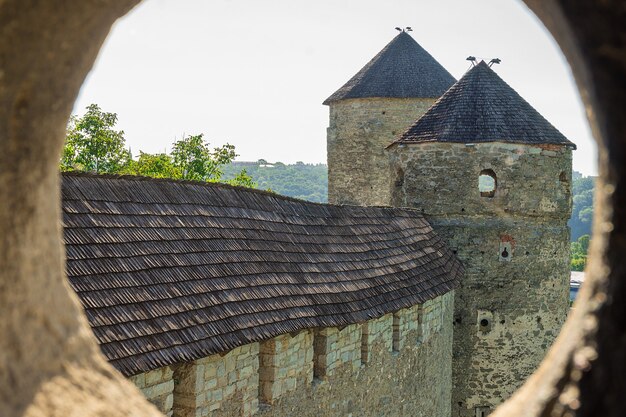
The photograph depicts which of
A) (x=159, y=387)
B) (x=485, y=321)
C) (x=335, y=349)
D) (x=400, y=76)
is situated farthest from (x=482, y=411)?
(x=400, y=76)

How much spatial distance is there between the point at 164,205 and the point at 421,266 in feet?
17.6

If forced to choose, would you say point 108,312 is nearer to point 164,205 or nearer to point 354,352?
point 164,205

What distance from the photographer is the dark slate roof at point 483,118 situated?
15.1 m

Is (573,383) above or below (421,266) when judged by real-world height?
above

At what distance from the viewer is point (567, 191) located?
1554cm

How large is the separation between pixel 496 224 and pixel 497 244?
0.40 meters

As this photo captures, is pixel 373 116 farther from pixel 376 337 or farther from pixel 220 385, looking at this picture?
pixel 220 385

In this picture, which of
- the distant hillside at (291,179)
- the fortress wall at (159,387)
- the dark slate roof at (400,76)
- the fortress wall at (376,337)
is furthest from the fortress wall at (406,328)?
the distant hillside at (291,179)

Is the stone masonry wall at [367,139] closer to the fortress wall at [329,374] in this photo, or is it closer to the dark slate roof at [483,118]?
the dark slate roof at [483,118]

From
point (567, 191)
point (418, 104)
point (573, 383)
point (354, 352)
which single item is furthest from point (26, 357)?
point (418, 104)

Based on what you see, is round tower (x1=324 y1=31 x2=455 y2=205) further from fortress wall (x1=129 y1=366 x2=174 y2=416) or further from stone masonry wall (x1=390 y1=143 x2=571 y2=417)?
fortress wall (x1=129 y1=366 x2=174 y2=416)

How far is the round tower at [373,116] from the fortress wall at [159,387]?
60.1ft

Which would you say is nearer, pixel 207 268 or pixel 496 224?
pixel 207 268

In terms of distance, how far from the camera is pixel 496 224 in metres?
15.2
